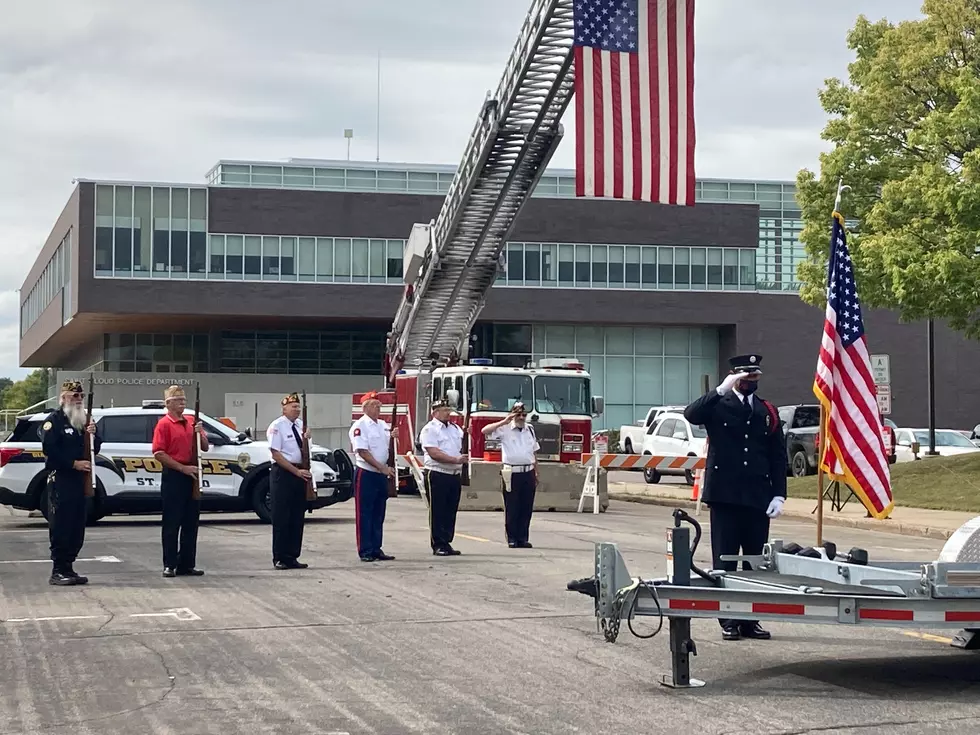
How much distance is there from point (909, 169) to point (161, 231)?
123 ft

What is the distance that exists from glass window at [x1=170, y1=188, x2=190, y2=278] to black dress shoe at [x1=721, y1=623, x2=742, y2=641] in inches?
2056

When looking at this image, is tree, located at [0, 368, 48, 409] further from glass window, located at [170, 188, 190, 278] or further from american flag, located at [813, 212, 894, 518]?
american flag, located at [813, 212, 894, 518]

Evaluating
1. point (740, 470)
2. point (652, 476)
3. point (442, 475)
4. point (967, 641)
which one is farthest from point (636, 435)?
point (967, 641)

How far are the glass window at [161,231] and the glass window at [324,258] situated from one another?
6332 millimetres

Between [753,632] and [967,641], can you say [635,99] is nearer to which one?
[753,632]

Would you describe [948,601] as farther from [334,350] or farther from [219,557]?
[334,350]

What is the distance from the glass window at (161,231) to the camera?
59.1 metres

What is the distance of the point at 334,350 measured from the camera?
216ft

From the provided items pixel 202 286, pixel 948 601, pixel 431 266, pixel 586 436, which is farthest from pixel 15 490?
pixel 202 286

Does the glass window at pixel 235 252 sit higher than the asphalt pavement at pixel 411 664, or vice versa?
the glass window at pixel 235 252

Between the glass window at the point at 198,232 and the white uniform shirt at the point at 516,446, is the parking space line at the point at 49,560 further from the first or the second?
the glass window at the point at 198,232

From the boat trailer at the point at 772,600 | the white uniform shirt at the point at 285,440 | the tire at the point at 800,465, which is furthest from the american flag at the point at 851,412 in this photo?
the tire at the point at 800,465

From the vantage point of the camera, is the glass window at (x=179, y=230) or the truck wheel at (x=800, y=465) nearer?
the truck wheel at (x=800, y=465)

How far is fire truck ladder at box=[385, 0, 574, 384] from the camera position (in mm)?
20391
